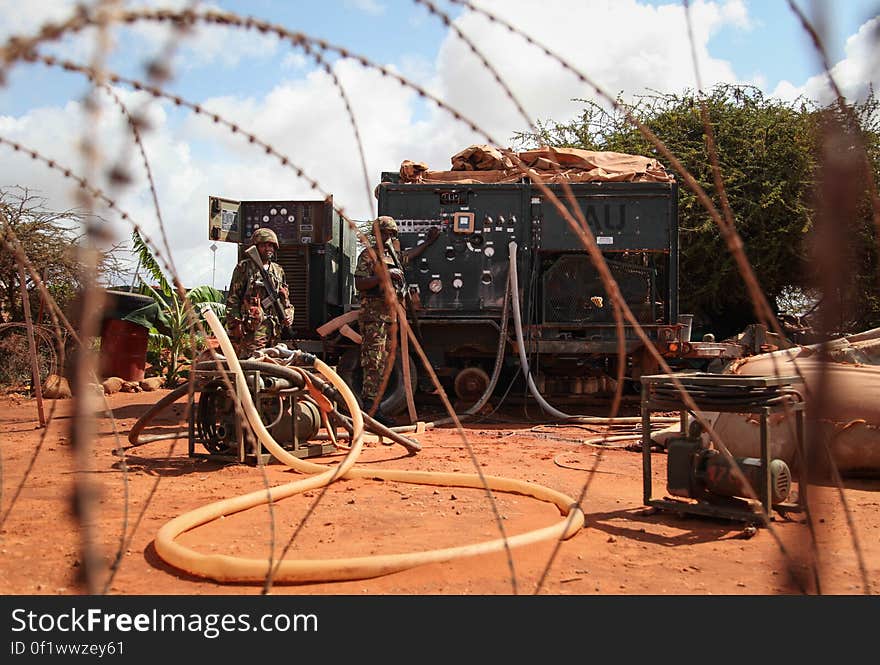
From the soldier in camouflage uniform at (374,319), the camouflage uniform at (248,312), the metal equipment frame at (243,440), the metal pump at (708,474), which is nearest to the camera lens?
the metal pump at (708,474)

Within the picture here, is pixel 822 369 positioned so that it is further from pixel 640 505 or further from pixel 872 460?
pixel 872 460

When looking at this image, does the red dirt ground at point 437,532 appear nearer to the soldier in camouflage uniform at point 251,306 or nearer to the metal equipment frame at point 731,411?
the metal equipment frame at point 731,411

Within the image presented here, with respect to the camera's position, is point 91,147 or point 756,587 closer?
point 91,147

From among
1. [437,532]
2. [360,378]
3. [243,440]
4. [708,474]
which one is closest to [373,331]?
[360,378]

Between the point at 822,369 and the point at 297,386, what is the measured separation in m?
5.07

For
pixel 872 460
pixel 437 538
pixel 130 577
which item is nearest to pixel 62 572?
pixel 130 577

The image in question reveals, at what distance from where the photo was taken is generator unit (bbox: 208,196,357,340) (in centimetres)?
942

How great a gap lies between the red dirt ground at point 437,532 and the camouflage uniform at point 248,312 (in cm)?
122

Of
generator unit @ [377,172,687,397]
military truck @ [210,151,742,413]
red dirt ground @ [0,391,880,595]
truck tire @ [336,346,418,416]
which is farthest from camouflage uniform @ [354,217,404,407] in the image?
red dirt ground @ [0,391,880,595]

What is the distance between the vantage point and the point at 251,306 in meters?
7.22

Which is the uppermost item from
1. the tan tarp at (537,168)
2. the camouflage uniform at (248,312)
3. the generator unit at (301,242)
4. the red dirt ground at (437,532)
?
the tan tarp at (537,168)

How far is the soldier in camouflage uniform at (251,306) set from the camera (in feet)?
23.6

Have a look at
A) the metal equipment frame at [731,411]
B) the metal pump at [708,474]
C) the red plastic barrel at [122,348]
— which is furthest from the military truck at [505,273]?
the metal pump at [708,474]
